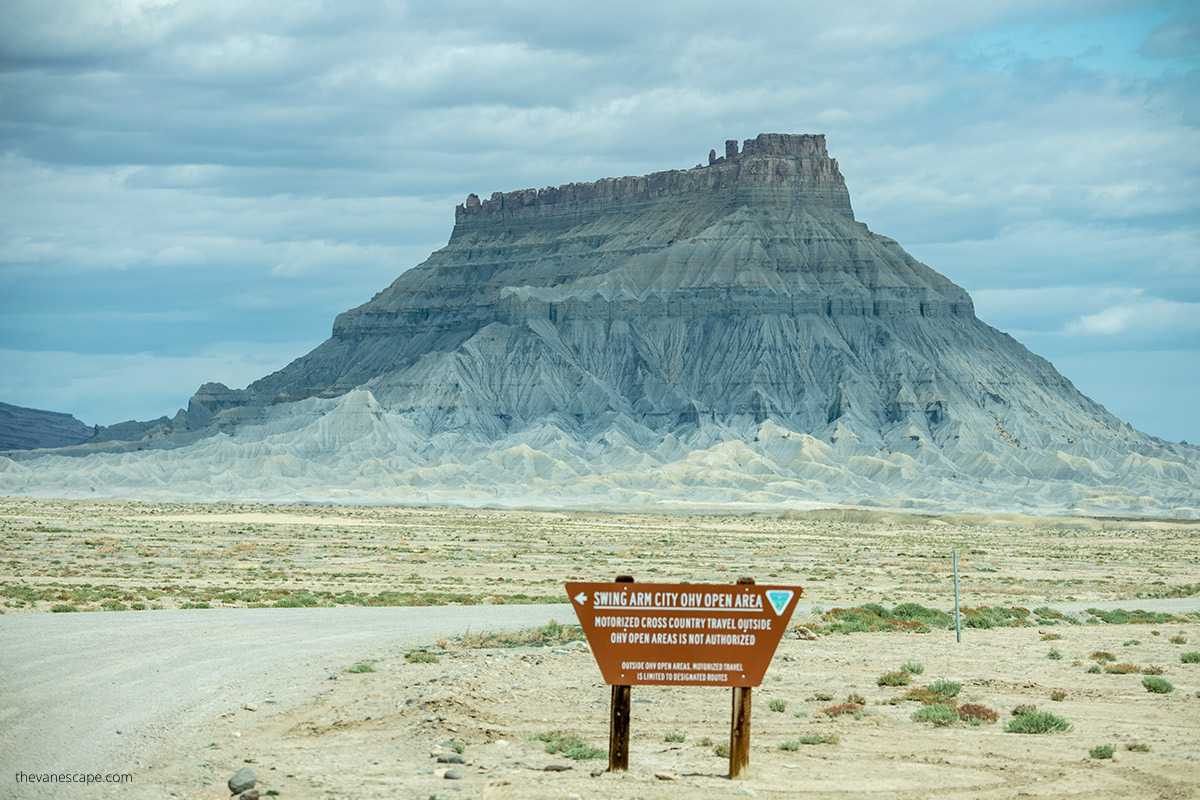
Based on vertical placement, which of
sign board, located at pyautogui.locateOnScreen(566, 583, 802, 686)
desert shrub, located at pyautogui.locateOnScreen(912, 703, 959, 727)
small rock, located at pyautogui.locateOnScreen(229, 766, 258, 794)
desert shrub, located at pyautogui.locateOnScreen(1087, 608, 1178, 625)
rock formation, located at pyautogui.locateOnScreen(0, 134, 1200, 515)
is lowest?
small rock, located at pyautogui.locateOnScreen(229, 766, 258, 794)

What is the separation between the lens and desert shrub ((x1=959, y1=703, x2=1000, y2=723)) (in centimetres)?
1783

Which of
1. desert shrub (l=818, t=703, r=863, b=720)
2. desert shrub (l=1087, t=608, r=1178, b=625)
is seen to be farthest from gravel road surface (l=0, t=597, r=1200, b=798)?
desert shrub (l=1087, t=608, r=1178, b=625)

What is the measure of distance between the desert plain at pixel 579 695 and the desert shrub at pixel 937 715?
0.35ft

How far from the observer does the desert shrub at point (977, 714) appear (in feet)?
58.5

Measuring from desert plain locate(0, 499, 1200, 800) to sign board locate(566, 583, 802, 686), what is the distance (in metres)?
1.15

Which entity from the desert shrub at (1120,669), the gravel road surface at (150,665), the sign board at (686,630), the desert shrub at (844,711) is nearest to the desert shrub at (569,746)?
the sign board at (686,630)

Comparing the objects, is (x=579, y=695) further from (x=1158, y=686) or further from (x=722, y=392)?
(x=722, y=392)

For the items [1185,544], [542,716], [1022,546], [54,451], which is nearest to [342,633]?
[542,716]

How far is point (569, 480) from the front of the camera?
145500 mm

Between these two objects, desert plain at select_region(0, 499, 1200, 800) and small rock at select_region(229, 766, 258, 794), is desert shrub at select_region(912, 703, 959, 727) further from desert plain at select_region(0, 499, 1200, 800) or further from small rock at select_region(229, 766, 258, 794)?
small rock at select_region(229, 766, 258, 794)

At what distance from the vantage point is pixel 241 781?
13695 mm

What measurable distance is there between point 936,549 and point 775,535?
14891 millimetres

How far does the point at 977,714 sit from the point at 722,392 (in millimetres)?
149798

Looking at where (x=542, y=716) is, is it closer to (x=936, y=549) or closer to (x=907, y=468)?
(x=936, y=549)
